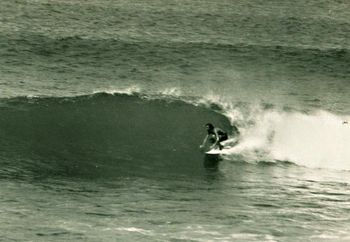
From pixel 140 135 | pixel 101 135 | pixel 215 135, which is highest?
pixel 215 135

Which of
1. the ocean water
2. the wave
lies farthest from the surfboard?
the wave

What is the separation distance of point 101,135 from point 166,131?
2.22 metres

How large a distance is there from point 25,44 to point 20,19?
7.91 meters

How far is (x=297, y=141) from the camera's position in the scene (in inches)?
983

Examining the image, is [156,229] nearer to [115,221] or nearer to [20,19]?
[115,221]

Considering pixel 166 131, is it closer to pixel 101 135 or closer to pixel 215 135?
pixel 101 135

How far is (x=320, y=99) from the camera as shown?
1458 inches

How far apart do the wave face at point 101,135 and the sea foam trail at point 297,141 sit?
1558mm

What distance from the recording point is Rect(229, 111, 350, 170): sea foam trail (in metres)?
23.6

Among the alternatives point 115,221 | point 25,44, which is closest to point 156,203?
point 115,221

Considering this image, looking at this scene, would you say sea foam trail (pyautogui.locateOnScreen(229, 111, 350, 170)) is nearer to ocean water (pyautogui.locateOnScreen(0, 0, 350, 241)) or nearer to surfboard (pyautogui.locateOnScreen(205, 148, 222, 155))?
ocean water (pyautogui.locateOnScreen(0, 0, 350, 241))

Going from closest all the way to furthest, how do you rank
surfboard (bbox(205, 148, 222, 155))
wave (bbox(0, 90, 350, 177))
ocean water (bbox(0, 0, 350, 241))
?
ocean water (bbox(0, 0, 350, 241))
wave (bbox(0, 90, 350, 177))
surfboard (bbox(205, 148, 222, 155))

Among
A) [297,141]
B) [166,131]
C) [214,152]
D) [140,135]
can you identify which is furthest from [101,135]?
[297,141]

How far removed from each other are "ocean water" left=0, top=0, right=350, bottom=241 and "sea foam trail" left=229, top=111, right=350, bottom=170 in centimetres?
6
